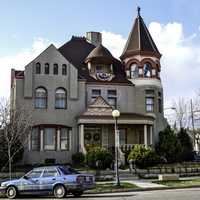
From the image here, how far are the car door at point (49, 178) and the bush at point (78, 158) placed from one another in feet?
59.7

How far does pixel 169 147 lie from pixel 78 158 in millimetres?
9161

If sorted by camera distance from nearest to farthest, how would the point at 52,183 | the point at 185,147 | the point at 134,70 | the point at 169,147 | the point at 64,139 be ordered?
the point at 52,183 < the point at 64,139 < the point at 169,147 < the point at 185,147 < the point at 134,70

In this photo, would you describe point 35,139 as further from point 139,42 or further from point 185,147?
point 185,147

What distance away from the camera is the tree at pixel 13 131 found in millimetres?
33625

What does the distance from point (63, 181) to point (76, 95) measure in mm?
22698

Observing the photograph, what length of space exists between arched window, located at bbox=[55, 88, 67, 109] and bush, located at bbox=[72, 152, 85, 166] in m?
4.94

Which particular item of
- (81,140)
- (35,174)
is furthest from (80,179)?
(81,140)

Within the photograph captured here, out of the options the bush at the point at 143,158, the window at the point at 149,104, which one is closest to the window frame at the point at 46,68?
the window at the point at 149,104

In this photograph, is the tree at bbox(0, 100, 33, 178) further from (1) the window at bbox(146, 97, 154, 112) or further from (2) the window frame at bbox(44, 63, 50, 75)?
(1) the window at bbox(146, 97, 154, 112)

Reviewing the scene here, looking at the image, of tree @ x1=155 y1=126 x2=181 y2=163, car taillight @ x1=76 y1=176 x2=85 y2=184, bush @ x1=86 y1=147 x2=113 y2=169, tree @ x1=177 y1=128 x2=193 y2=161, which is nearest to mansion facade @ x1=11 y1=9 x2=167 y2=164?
tree @ x1=155 y1=126 x2=181 y2=163

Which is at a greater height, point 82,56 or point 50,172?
point 82,56

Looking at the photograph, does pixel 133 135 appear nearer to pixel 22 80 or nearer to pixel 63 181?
pixel 22 80

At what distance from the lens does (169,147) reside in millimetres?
42781

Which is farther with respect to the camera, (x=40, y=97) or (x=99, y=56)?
(x=99, y=56)
